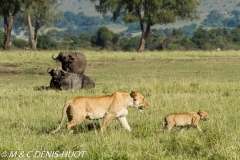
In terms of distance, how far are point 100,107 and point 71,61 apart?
36.4 feet

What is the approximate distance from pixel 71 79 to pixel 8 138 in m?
9.33

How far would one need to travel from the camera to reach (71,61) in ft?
64.2

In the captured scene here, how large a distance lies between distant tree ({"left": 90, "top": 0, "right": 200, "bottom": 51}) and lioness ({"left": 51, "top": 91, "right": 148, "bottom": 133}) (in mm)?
32260

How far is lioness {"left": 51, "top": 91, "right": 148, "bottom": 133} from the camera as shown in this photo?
27.8ft

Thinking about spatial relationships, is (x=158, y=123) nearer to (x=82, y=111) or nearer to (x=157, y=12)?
(x=82, y=111)

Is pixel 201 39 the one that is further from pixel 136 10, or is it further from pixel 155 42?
pixel 136 10

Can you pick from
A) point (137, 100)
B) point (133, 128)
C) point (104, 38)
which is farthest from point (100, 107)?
point (104, 38)

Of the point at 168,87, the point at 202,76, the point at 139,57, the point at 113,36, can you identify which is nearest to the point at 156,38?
the point at 113,36

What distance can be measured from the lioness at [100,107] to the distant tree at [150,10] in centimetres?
3226

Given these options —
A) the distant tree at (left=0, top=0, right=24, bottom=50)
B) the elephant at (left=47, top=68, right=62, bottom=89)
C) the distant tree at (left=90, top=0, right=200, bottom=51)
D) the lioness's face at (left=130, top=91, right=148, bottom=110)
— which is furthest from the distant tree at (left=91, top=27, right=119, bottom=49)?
the lioness's face at (left=130, top=91, right=148, bottom=110)

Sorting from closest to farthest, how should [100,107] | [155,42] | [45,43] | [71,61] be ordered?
[100,107]
[71,61]
[45,43]
[155,42]

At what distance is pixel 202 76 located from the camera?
21078 mm

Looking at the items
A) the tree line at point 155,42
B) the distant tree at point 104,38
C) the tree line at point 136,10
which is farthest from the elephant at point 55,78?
the distant tree at point 104,38

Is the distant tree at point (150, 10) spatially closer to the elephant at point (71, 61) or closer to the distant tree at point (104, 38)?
the elephant at point (71, 61)
